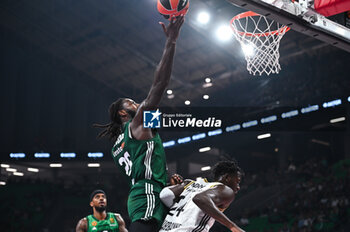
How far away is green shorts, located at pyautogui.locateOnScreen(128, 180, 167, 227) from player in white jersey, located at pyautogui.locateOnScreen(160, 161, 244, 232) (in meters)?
0.04

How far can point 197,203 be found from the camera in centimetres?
314

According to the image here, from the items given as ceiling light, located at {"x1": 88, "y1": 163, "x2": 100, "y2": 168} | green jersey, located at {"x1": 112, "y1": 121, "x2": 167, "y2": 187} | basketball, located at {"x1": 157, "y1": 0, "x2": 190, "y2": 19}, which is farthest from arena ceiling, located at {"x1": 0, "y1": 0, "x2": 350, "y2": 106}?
green jersey, located at {"x1": 112, "y1": 121, "x2": 167, "y2": 187}

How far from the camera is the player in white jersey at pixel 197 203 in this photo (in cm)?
313

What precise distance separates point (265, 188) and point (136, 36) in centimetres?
755

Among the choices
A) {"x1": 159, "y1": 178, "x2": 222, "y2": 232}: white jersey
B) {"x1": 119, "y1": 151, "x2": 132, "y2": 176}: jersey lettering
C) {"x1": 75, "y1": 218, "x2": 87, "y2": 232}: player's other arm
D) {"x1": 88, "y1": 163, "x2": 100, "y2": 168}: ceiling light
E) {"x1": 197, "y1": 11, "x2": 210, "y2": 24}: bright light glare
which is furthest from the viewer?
{"x1": 88, "y1": 163, "x2": 100, "y2": 168}: ceiling light

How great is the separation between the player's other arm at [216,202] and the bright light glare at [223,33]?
12.7 m

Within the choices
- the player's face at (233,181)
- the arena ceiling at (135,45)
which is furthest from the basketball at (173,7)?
the arena ceiling at (135,45)

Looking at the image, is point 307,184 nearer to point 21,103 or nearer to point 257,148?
point 257,148

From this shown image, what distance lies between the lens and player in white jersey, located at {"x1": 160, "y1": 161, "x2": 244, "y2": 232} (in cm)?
313

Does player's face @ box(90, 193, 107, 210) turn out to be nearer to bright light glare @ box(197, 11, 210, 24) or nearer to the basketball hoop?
the basketball hoop

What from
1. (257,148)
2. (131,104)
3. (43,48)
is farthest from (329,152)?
(131,104)

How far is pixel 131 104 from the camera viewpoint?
11.8 ft

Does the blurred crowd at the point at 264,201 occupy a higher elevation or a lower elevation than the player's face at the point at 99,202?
higher

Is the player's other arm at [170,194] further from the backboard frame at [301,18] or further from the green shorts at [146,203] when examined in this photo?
the backboard frame at [301,18]
